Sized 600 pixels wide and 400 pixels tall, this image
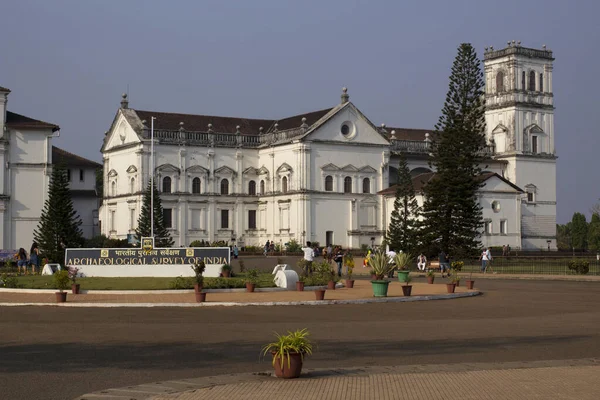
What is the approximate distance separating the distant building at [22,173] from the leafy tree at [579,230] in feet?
204

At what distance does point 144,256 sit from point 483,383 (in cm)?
2906

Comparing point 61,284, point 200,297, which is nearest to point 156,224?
point 61,284

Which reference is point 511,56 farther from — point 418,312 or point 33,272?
point 418,312

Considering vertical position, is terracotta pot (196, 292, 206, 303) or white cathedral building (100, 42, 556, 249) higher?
white cathedral building (100, 42, 556, 249)

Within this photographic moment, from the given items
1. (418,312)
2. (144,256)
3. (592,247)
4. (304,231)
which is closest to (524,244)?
(592,247)

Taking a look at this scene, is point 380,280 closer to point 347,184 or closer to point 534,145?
point 347,184

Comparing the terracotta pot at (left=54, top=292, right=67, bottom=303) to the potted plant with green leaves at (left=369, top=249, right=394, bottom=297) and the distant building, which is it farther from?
the distant building

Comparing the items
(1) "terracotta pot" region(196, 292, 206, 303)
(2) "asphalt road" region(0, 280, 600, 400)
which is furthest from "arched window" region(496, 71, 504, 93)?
(1) "terracotta pot" region(196, 292, 206, 303)

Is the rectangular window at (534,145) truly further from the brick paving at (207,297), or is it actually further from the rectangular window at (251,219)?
the brick paving at (207,297)

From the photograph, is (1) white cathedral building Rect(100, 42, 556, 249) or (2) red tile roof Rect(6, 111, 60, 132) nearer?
(2) red tile roof Rect(6, 111, 60, 132)

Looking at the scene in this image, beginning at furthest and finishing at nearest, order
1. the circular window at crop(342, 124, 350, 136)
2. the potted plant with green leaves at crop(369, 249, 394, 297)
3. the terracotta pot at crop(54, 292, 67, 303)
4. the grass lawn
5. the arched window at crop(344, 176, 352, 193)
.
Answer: the arched window at crop(344, 176, 352, 193)
the circular window at crop(342, 124, 350, 136)
the grass lawn
the potted plant with green leaves at crop(369, 249, 394, 297)
the terracotta pot at crop(54, 292, 67, 303)

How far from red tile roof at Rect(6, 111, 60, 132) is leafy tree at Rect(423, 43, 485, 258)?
27.8 meters

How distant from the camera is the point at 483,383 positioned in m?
12.5

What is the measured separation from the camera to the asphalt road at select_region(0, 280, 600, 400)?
13977mm
